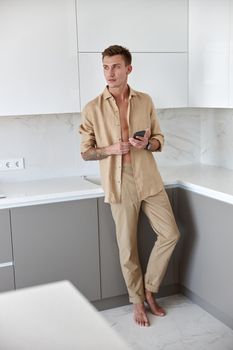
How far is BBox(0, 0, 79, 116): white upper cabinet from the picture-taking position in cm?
284

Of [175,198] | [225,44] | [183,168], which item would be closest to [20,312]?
[175,198]

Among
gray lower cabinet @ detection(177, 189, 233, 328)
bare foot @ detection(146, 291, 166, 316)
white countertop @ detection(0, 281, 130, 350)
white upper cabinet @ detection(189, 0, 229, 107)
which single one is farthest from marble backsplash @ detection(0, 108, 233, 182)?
white countertop @ detection(0, 281, 130, 350)

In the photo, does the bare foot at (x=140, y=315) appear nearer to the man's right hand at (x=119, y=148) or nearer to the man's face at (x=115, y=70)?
the man's right hand at (x=119, y=148)

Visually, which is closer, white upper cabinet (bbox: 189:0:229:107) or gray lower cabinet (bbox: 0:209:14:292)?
gray lower cabinet (bbox: 0:209:14:292)

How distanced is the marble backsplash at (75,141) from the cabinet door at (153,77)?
0.34m

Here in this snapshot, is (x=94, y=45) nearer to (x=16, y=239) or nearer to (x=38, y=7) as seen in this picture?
(x=38, y=7)

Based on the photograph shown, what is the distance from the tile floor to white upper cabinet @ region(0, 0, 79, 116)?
54.3 inches

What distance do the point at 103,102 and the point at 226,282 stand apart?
1.26 m

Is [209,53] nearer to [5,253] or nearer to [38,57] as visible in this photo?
[38,57]

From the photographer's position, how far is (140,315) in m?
2.98

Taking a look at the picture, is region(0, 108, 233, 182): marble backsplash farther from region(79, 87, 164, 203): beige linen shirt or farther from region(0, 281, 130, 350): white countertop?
region(0, 281, 130, 350): white countertop

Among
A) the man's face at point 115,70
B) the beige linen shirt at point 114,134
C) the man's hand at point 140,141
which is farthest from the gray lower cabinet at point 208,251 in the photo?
the man's face at point 115,70

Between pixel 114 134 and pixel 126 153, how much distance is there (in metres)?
0.13

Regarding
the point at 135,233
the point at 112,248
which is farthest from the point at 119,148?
the point at 112,248
